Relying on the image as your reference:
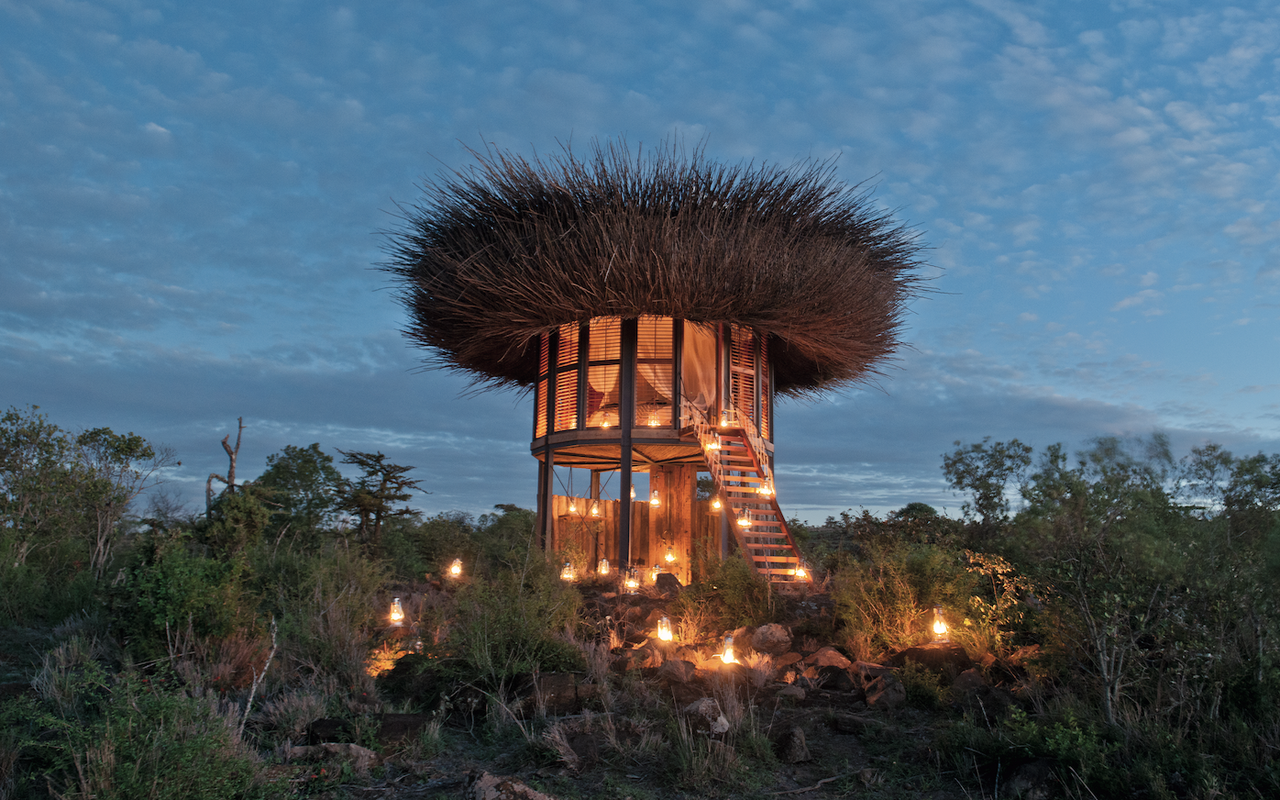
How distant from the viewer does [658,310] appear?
13.5 meters

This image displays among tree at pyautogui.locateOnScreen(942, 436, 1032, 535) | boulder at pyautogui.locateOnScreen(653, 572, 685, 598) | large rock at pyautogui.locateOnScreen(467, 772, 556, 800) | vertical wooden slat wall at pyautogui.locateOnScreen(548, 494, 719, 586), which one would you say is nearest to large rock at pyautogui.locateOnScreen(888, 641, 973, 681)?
large rock at pyautogui.locateOnScreen(467, 772, 556, 800)

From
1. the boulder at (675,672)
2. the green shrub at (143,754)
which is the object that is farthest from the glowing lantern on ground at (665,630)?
the green shrub at (143,754)

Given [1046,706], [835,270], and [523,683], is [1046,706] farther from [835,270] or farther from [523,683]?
[835,270]

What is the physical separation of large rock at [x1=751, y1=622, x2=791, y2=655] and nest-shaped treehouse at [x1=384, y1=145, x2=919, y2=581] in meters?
3.09

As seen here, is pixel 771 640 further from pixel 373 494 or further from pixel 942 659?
pixel 373 494

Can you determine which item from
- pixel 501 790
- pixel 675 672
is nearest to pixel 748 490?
pixel 675 672

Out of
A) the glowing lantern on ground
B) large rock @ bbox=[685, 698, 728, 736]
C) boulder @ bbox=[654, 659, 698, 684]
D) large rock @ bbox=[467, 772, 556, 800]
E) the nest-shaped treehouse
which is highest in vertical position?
the nest-shaped treehouse

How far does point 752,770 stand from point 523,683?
230 centimetres

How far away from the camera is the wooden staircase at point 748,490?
12258mm

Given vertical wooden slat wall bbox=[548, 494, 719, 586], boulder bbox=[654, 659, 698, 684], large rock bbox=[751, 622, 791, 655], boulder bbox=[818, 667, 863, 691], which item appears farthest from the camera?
vertical wooden slat wall bbox=[548, 494, 719, 586]

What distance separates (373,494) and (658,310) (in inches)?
286

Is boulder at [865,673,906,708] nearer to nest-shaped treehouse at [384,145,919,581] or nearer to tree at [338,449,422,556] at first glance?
nest-shaped treehouse at [384,145,919,581]

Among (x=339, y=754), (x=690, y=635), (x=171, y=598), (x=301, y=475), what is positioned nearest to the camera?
(x=339, y=754)

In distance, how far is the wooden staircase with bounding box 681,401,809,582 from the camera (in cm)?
1226
